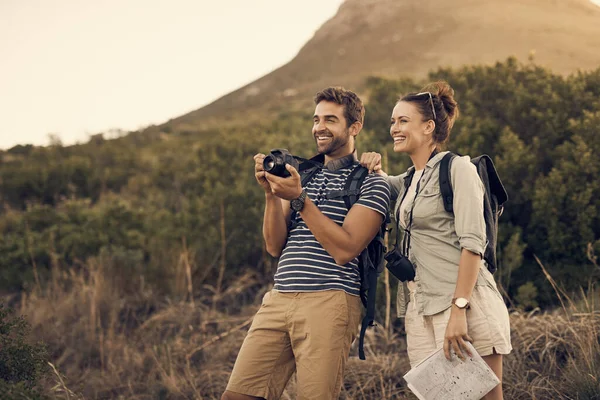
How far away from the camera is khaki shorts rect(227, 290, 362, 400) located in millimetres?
2910

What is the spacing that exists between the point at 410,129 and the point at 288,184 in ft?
2.39

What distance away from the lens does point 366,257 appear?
123 inches

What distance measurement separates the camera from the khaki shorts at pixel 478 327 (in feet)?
8.89

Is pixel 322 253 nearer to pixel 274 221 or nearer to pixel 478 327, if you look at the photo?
pixel 274 221

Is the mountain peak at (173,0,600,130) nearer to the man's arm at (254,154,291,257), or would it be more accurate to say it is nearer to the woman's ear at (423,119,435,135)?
the woman's ear at (423,119,435,135)

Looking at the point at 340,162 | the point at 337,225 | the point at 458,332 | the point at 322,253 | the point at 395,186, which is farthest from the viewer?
the point at 395,186

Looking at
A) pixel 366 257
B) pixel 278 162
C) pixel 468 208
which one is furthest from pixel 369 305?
pixel 278 162

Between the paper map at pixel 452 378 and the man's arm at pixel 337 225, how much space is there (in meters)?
0.61

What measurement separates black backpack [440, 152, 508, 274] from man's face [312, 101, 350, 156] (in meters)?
0.60

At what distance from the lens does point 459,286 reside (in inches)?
106

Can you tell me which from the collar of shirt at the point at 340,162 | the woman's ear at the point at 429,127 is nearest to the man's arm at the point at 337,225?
the collar of shirt at the point at 340,162

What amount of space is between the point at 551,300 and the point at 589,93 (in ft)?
8.26

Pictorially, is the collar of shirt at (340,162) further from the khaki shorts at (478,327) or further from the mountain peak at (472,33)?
the mountain peak at (472,33)

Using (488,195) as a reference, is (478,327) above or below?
below
